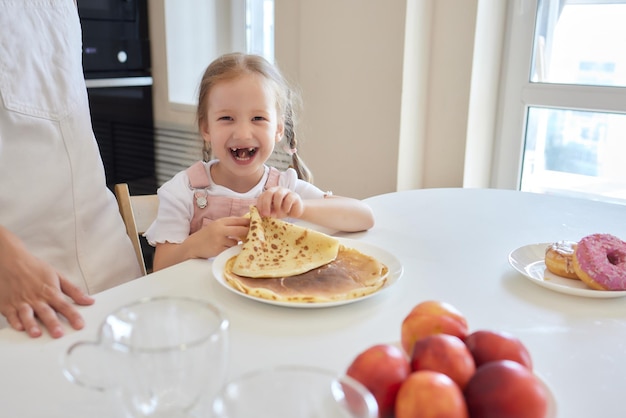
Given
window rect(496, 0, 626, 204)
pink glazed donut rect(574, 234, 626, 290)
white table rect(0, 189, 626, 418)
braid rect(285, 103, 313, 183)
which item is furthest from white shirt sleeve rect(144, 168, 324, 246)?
window rect(496, 0, 626, 204)

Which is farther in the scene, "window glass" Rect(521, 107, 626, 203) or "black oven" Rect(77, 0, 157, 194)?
"black oven" Rect(77, 0, 157, 194)

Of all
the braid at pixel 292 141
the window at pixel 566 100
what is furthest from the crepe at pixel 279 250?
the window at pixel 566 100

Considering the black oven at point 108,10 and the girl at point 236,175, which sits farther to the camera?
the black oven at point 108,10

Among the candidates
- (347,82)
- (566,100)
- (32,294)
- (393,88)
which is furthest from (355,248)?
(566,100)

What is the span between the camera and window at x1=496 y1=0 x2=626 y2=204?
→ 6.71 feet

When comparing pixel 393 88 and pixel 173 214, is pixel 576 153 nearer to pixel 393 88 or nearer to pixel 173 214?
pixel 393 88

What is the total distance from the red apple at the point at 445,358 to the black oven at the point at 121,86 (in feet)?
7.95

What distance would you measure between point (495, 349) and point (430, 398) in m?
0.11

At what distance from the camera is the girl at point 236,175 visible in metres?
1.19

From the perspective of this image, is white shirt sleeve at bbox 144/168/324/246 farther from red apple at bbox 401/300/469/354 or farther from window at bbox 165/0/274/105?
window at bbox 165/0/274/105

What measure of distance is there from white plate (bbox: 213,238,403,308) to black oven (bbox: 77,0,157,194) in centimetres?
192

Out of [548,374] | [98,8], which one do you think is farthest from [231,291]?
[98,8]

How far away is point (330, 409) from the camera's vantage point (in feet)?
1.38

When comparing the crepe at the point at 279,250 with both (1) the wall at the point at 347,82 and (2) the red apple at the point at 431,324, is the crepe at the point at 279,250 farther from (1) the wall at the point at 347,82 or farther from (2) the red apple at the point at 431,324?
(1) the wall at the point at 347,82
